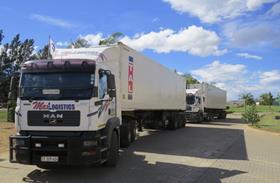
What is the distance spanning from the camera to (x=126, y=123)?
1686 centimetres

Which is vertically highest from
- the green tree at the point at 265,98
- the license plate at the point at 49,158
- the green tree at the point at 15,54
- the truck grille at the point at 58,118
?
the green tree at the point at 15,54

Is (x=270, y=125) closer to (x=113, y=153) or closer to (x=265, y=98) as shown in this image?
(x=113, y=153)

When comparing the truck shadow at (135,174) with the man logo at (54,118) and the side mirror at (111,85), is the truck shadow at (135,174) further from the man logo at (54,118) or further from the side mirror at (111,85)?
the side mirror at (111,85)

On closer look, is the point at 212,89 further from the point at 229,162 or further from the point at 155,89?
the point at 229,162

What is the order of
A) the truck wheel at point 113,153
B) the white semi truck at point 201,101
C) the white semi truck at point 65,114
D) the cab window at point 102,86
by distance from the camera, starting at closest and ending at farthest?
the white semi truck at point 65,114 → the cab window at point 102,86 → the truck wheel at point 113,153 → the white semi truck at point 201,101

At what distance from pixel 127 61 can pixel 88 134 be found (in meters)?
6.33

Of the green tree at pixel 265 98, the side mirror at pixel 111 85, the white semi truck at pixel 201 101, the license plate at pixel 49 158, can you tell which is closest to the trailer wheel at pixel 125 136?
the side mirror at pixel 111 85

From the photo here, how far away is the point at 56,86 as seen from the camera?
1074 centimetres

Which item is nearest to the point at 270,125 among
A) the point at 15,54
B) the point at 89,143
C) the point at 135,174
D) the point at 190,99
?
the point at 190,99

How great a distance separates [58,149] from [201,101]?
31.9 metres

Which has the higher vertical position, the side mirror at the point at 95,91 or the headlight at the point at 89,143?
the side mirror at the point at 95,91

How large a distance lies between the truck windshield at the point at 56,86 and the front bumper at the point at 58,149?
3.30ft

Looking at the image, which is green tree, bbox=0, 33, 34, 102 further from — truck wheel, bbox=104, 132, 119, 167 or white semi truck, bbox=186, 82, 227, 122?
truck wheel, bbox=104, 132, 119, 167

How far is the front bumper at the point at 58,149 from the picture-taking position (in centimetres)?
1027
